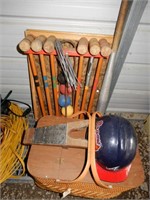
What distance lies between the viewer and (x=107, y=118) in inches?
43.2

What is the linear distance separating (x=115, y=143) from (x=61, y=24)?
2.94 ft

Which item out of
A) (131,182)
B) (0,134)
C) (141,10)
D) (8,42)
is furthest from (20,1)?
(131,182)

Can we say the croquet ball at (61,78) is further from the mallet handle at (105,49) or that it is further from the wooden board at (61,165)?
the wooden board at (61,165)

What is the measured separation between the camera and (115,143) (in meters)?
1.00

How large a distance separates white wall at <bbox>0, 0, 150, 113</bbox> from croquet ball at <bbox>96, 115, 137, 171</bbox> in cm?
69

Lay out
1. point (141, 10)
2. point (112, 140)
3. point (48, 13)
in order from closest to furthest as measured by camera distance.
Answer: point (112, 140) < point (141, 10) < point (48, 13)

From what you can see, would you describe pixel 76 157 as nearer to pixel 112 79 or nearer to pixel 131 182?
pixel 131 182

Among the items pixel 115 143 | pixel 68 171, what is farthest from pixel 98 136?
pixel 68 171

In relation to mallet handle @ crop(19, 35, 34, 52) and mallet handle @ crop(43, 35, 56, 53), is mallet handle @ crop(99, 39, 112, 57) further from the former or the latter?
mallet handle @ crop(19, 35, 34, 52)

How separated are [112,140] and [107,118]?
145 millimetres

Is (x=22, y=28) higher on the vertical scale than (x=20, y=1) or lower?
lower

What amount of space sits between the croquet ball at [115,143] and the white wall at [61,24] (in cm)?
69

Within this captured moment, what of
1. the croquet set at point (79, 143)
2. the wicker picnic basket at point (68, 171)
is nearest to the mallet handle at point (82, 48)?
the croquet set at point (79, 143)

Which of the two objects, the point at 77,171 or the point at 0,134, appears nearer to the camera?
the point at 77,171
